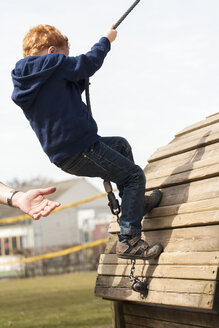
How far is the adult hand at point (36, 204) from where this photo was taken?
3301mm

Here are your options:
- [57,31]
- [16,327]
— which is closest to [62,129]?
[57,31]

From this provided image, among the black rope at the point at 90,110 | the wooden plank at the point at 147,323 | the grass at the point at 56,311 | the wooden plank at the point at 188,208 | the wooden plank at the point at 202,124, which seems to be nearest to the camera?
the wooden plank at the point at 188,208

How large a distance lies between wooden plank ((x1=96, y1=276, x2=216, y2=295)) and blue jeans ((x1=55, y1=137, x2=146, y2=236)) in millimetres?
381

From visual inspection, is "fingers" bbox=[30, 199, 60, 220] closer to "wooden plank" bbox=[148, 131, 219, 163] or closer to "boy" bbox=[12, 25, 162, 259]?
"boy" bbox=[12, 25, 162, 259]

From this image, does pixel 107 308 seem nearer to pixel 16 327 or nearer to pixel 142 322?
pixel 16 327

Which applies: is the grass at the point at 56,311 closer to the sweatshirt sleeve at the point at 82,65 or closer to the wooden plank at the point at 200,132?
the wooden plank at the point at 200,132

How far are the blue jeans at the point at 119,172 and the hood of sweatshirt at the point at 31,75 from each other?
0.50 m

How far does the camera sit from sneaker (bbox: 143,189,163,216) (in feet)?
15.2

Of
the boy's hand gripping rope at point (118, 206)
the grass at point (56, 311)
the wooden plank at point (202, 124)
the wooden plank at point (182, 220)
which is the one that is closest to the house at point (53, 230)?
the grass at point (56, 311)

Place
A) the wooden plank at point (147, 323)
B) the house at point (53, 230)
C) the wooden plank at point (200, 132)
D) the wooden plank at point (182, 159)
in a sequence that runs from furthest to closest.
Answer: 1. the house at point (53, 230)
2. the wooden plank at point (200, 132)
3. the wooden plank at point (182, 159)
4. the wooden plank at point (147, 323)

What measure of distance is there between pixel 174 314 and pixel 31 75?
196cm

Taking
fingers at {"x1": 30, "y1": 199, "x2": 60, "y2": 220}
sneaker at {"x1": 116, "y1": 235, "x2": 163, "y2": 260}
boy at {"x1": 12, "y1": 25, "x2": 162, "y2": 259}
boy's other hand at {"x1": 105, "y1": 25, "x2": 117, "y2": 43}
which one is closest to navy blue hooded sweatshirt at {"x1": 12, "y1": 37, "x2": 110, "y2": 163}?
boy at {"x1": 12, "y1": 25, "x2": 162, "y2": 259}

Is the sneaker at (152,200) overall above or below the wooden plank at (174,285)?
above

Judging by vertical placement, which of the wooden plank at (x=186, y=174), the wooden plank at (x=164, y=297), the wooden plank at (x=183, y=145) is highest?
the wooden plank at (x=183, y=145)
